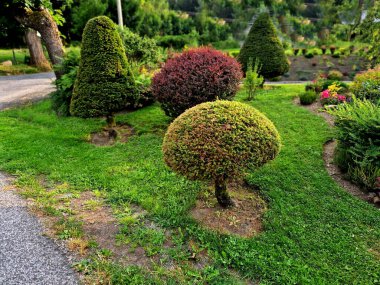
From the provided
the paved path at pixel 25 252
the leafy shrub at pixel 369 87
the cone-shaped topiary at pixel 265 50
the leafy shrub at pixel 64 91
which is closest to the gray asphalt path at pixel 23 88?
the leafy shrub at pixel 64 91

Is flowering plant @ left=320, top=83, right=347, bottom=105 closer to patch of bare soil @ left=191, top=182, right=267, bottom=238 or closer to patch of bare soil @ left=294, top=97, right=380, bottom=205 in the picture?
patch of bare soil @ left=294, top=97, right=380, bottom=205

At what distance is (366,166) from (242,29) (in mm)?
27981

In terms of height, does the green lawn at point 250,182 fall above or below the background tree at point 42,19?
below

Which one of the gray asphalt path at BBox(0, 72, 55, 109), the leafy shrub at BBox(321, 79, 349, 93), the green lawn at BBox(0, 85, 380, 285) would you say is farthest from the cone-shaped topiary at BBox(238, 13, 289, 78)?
the gray asphalt path at BBox(0, 72, 55, 109)

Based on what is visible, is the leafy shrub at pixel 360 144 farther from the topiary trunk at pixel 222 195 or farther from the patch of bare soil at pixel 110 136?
the patch of bare soil at pixel 110 136

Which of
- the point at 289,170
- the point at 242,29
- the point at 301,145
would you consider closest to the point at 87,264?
the point at 289,170

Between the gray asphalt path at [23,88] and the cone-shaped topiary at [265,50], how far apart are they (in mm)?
6794

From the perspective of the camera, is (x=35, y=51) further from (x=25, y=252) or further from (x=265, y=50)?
(x=25, y=252)

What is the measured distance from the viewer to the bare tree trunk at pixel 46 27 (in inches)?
373

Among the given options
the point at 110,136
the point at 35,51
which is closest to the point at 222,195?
the point at 110,136

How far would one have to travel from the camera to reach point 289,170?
203 inches

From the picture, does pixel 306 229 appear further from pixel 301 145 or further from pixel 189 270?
pixel 301 145

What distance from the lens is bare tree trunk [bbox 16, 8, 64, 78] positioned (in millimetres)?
9469

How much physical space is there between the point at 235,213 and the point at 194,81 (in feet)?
11.2
